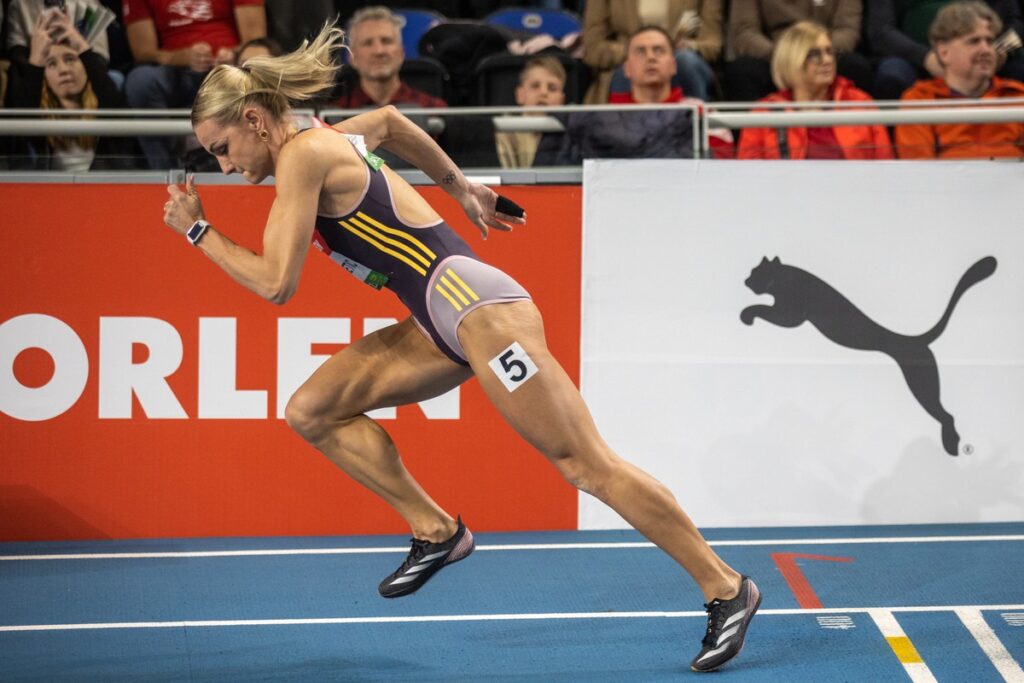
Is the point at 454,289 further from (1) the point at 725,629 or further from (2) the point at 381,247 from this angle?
(1) the point at 725,629

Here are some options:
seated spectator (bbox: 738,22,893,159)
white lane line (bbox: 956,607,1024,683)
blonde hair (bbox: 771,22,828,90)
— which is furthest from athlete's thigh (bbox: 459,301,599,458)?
blonde hair (bbox: 771,22,828,90)

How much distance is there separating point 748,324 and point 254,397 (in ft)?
8.26

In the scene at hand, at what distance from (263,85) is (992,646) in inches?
129

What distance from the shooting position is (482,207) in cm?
486

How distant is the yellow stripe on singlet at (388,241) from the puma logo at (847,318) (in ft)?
8.87

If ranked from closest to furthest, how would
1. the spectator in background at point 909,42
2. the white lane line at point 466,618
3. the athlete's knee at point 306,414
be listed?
the athlete's knee at point 306,414 → the white lane line at point 466,618 → the spectator in background at point 909,42

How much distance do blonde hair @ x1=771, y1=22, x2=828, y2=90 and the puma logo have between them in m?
1.49

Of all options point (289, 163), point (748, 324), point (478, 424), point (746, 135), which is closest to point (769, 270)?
point (748, 324)

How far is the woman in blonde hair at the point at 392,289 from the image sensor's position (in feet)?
13.9

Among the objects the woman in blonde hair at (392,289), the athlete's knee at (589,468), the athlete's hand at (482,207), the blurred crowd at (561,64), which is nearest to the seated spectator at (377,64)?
the blurred crowd at (561,64)

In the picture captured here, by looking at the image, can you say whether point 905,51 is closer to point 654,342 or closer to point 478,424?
point 654,342

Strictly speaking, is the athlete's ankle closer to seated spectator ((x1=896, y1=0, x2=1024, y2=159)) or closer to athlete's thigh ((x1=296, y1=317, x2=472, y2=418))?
athlete's thigh ((x1=296, y1=317, x2=472, y2=418))

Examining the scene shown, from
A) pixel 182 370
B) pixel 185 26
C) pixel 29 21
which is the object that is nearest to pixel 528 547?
pixel 182 370

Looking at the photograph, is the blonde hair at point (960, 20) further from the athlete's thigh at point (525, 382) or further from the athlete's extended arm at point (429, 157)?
the athlete's thigh at point (525, 382)
